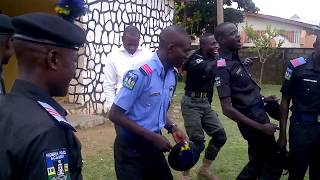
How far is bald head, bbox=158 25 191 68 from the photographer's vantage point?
10.8 ft

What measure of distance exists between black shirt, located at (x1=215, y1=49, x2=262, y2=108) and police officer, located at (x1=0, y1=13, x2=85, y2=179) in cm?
261

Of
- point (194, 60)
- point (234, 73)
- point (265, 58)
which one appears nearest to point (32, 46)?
point (234, 73)

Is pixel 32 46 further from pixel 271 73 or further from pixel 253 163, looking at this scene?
pixel 271 73

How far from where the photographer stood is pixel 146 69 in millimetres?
3295

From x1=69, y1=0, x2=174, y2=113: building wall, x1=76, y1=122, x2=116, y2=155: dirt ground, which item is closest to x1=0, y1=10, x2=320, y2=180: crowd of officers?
x1=76, y1=122, x2=116, y2=155: dirt ground

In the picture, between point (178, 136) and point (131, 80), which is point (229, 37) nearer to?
point (178, 136)

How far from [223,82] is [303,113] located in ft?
2.53

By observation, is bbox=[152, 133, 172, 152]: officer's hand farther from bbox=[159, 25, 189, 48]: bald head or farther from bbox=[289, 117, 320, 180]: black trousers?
bbox=[289, 117, 320, 180]: black trousers

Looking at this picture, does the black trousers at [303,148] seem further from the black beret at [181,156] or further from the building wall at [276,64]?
the building wall at [276,64]

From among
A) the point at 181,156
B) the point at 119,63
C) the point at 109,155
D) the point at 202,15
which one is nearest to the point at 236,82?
the point at 181,156

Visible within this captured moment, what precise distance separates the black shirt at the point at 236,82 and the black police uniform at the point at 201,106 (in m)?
1.12

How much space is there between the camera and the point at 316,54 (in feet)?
13.6

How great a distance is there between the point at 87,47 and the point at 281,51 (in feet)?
38.8

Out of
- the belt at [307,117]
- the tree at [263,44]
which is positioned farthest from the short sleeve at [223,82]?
the tree at [263,44]
